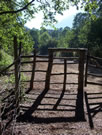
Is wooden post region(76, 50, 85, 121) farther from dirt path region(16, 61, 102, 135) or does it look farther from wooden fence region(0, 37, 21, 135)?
wooden fence region(0, 37, 21, 135)

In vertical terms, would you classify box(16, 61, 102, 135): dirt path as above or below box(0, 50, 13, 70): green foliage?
below

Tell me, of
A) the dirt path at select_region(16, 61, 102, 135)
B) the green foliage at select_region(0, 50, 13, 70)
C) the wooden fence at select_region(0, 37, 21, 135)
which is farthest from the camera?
the green foliage at select_region(0, 50, 13, 70)

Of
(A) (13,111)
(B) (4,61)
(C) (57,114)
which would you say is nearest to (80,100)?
(C) (57,114)

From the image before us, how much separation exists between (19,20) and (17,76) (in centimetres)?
189

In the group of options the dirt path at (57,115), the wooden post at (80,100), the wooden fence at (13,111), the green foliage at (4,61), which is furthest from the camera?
the green foliage at (4,61)

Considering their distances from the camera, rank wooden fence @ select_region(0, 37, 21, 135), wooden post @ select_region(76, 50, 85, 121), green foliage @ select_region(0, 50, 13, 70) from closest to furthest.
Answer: wooden fence @ select_region(0, 37, 21, 135) < wooden post @ select_region(76, 50, 85, 121) < green foliage @ select_region(0, 50, 13, 70)

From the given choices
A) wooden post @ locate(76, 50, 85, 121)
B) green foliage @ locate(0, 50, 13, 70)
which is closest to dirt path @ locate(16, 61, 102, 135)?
wooden post @ locate(76, 50, 85, 121)

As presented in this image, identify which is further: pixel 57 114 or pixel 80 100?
pixel 80 100

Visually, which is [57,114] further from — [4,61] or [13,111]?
[4,61]

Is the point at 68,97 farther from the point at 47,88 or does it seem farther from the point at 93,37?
the point at 93,37

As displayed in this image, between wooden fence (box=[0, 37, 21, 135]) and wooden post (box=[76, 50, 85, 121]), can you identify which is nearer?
wooden fence (box=[0, 37, 21, 135])

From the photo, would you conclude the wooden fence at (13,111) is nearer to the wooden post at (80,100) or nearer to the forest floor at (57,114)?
the forest floor at (57,114)

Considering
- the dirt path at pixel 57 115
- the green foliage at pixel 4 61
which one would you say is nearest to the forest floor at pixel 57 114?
the dirt path at pixel 57 115

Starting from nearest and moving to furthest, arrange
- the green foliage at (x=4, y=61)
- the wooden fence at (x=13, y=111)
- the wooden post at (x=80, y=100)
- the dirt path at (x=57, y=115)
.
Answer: the wooden fence at (x=13, y=111)
the dirt path at (x=57, y=115)
the wooden post at (x=80, y=100)
the green foliage at (x=4, y=61)
